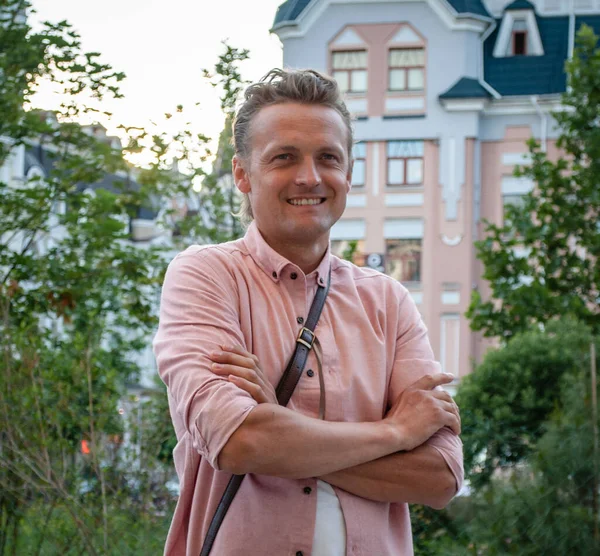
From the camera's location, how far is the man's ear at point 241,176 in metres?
1.44

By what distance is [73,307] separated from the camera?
4.25 m

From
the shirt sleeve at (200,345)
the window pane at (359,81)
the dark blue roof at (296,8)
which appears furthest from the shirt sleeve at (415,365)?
the window pane at (359,81)

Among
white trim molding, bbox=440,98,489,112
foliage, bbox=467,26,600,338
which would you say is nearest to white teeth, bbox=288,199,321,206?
foliage, bbox=467,26,600,338

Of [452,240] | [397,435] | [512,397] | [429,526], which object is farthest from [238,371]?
[452,240]

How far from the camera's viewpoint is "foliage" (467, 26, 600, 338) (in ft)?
23.8

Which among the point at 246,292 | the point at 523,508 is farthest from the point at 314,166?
the point at 523,508

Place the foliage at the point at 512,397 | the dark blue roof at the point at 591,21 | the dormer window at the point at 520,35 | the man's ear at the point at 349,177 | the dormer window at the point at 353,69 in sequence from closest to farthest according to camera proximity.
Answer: the man's ear at the point at 349,177 < the foliage at the point at 512,397 < the dark blue roof at the point at 591,21 < the dormer window at the point at 353,69 < the dormer window at the point at 520,35

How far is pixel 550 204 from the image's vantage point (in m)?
7.44

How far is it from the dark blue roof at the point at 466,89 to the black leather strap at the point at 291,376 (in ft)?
44.6

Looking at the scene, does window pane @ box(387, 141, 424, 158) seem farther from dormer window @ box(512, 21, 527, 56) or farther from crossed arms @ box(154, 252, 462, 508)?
crossed arms @ box(154, 252, 462, 508)

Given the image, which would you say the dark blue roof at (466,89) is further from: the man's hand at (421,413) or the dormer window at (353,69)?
the man's hand at (421,413)

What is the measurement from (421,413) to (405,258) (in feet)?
44.7

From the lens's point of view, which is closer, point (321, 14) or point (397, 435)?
point (397, 435)

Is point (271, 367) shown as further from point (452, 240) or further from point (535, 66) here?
point (535, 66)
